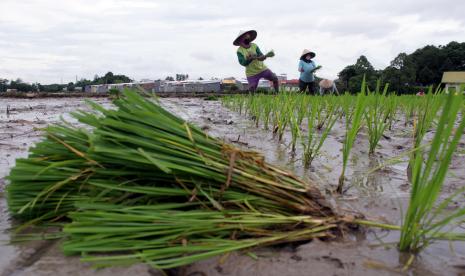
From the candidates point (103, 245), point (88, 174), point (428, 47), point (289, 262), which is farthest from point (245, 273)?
point (428, 47)

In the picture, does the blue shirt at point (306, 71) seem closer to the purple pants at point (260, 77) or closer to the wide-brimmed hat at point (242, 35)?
the purple pants at point (260, 77)

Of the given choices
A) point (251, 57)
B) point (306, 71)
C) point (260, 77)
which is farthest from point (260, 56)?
point (306, 71)

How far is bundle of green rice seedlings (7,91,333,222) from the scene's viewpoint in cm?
109

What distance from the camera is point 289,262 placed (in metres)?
1.00

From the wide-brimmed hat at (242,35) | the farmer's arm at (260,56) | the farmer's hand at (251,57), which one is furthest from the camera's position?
the wide-brimmed hat at (242,35)

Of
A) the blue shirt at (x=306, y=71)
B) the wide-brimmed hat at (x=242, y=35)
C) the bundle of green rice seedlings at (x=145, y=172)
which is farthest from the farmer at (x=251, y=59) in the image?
the bundle of green rice seedlings at (x=145, y=172)

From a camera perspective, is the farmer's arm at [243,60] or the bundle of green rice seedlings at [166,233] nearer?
the bundle of green rice seedlings at [166,233]

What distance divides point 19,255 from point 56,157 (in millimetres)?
296

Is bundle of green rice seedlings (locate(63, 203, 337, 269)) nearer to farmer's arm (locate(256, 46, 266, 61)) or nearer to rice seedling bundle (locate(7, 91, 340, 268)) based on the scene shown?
rice seedling bundle (locate(7, 91, 340, 268))

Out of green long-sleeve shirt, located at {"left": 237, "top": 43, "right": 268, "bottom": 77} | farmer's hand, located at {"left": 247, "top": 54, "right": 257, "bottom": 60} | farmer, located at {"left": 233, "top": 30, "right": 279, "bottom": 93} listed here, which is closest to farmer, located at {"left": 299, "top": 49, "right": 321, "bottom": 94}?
farmer, located at {"left": 233, "top": 30, "right": 279, "bottom": 93}

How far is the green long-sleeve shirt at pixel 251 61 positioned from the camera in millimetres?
7137

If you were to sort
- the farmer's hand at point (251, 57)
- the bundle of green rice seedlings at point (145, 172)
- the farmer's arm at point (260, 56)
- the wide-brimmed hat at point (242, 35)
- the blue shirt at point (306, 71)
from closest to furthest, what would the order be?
the bundle of green rice seedlings at point (145, 172) < the farmer's arm at point (260, 56) < the farmer's hand at point (251, 57) < the wide-brimmed hat at point (242, 35) < the blue shirt at point (306, 71)

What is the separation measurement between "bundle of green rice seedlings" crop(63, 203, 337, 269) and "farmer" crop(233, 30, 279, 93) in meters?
6.21

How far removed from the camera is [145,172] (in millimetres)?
1114
